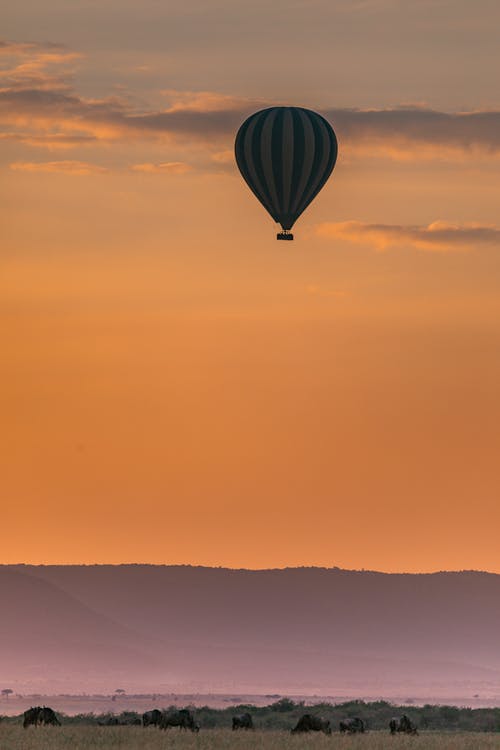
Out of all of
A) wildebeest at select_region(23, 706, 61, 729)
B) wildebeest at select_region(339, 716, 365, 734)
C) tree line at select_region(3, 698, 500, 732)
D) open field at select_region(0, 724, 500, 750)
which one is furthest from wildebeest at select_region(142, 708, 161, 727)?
wildebeest at select_region(339, 716, 365, 734)

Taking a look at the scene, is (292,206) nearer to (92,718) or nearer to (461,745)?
(92,718)

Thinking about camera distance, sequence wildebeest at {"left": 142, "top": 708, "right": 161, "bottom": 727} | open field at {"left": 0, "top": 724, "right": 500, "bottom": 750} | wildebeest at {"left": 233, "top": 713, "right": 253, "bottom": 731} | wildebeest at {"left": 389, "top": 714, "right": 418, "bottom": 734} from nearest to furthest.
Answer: open field at {"left": 0, "top": 724, "right": 500, "bottom": 750} < wildebeest at {"left": 389, "top": 714, "right": 418, "bottom": 734} < wildebeest at {"left": 142, "top": 708, "right": 161, "bottom": 727} < wildebeest at {"left": 233, "top": 713, "right": 253, "bottom": 731}

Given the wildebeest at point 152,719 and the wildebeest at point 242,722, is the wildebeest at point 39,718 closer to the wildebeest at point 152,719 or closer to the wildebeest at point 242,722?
the wildebeest at point 152,719

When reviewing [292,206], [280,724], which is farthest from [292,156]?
[280,724]

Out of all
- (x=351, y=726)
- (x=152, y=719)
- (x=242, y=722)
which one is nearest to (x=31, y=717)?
(x=152, y=719)

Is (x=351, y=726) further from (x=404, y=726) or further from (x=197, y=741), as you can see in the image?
(x=197, y=741)

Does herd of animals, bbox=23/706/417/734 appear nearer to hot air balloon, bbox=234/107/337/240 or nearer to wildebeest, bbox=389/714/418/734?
wildebeest, bbox=389/714/418/734
